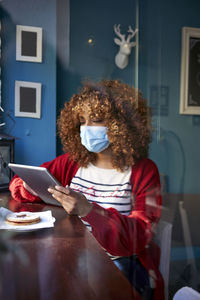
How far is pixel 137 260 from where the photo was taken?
0.42 meters

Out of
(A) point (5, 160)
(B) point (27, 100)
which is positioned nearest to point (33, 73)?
(B) point (27, 100)

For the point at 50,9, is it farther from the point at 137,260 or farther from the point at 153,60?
the point at 137,260

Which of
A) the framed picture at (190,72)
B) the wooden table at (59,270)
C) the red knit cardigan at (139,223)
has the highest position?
the framed picture at (190,72)

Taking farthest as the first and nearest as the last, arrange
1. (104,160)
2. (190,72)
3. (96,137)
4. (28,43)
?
(28,43) < (104,160) < (96,137) < (190,72)

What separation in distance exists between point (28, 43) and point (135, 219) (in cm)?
68

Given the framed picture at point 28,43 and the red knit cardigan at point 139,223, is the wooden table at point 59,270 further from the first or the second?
the framed picture at point 28,43

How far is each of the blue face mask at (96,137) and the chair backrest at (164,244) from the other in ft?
0.82

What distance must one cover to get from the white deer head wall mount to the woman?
0.04 m

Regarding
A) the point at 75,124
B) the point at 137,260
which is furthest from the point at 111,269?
the point at 75,124

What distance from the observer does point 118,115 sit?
46 centimetres

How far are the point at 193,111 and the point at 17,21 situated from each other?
2.37ft

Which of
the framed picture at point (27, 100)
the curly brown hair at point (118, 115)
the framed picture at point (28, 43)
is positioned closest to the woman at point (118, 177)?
the curly brown hair at point (118, 115)

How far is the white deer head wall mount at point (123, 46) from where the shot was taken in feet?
1.26

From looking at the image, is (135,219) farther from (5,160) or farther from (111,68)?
(5,160)
